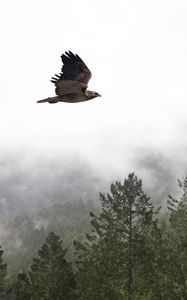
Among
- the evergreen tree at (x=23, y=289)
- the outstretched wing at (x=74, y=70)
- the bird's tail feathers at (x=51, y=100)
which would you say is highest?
the evergreen tree at (x=23, y=289)

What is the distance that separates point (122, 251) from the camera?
33.5m

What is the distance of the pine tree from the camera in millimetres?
37250

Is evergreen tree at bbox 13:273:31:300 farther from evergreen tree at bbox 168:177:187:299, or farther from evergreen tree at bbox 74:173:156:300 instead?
evergreen tree at bbox 168:177:187:299

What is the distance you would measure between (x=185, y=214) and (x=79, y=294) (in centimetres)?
1039

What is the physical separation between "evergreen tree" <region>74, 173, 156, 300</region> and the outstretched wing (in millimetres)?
24415

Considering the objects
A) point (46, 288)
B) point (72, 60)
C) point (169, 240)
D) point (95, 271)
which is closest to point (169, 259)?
point (169, 240)

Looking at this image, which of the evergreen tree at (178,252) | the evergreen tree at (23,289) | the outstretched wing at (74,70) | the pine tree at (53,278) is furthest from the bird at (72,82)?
the evergreen tree at (23,289)

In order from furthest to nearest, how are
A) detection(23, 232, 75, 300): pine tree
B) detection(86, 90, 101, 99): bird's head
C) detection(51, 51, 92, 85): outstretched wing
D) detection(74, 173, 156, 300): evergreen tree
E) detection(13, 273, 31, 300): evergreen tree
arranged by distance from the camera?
1. detection(13, 273, 31, 300): evergreen tree
2. detection(23, 232, 75, 300): pine tree
3. detection(74, 173, 156, 300): evergreen tree
4. detection(51, 51, 92, 85): outstretched wing
5. detection(86, 90, 101, 99): bird's head

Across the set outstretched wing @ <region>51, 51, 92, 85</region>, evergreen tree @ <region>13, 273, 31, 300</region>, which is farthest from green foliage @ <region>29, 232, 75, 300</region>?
outstretched wing @ <region>51, 51, 92, 85</region>

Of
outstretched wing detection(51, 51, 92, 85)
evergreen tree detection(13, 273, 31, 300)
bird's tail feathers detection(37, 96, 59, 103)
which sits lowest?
bird's tail feathers detection(37, 96, 59, 103)

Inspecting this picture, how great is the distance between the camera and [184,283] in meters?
29.5

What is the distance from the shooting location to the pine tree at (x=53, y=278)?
37250 millimetres

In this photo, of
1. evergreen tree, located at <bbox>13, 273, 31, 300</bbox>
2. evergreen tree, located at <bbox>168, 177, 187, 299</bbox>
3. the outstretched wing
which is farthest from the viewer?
evergreen tree, located at <bbox>13, 273, 31, 300</bbox>

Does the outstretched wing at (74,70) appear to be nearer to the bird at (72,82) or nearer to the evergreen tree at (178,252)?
the bird at (72,82)
